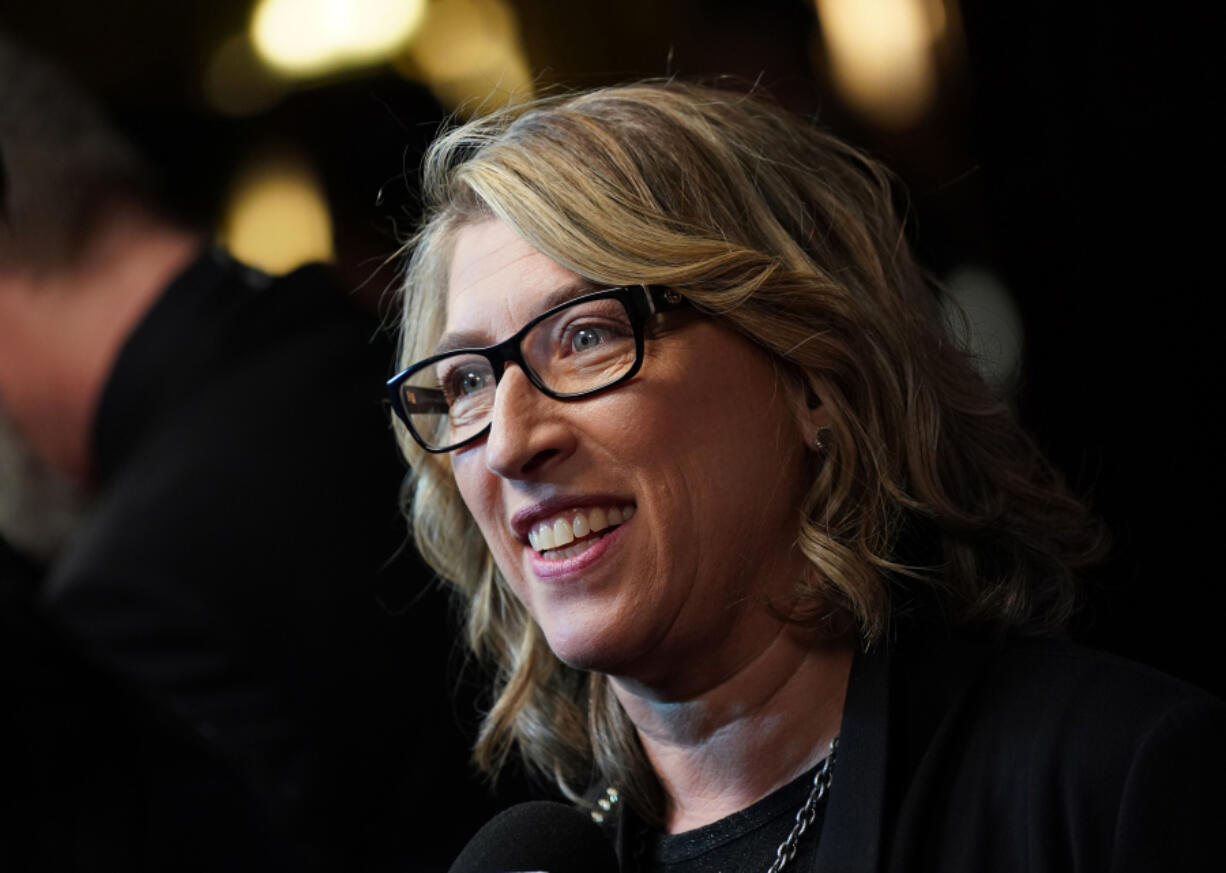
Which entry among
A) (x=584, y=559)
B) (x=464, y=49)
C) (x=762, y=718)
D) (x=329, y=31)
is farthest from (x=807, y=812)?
(x=329, y=31)

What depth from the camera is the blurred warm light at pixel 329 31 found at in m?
3.05

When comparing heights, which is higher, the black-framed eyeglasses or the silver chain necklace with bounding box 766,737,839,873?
the black-framed eyeglasses

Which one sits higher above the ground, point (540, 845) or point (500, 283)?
point (500, 283)

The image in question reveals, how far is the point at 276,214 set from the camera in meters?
3.20

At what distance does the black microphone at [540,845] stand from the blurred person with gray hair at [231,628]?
86 centimetres

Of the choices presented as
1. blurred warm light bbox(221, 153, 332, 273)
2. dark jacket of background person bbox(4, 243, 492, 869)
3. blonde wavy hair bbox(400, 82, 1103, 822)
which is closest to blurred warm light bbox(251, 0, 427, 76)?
blurred warm light bbox(221, 153, 332, 273)

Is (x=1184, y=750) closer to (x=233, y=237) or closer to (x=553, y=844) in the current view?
(x=553, y=844)

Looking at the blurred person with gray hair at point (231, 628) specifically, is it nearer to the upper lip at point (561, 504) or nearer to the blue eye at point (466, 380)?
the blue eye at point (466, 380)

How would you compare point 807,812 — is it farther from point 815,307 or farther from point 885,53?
point 885,53

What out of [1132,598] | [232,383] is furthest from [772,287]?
[232,383]

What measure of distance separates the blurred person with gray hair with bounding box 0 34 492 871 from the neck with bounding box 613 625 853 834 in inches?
32.0

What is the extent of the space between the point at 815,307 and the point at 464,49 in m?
1.62

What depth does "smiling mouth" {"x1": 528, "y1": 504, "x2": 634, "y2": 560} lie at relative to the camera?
4.83 feet

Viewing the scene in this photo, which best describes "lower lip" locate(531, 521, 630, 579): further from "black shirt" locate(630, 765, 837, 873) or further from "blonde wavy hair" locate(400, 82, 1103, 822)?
"black shirt" locate(630, 765, 837, 873)
